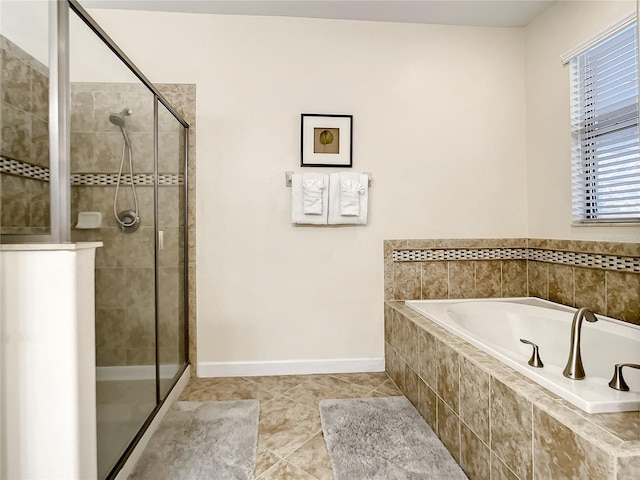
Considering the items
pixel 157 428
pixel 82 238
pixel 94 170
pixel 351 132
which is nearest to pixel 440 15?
pixel 351 132

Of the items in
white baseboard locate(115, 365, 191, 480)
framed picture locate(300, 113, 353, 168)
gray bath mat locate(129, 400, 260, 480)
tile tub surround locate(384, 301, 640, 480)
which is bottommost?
gray bath mat locate(129, 400, 260, 480)

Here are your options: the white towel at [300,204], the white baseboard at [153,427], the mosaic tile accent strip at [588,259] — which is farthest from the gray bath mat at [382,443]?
the mosaic tile accent strip at [588,259]

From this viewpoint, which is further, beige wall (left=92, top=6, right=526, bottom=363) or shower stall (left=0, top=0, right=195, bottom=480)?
beige wall (left=92, top=6, right=526, bottom=363)

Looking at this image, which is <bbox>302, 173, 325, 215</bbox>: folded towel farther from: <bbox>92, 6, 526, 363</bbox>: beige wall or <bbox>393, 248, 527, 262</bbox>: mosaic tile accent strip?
<bbox>393, 248, 527, 262</bbox>: mosaic tile accent strip

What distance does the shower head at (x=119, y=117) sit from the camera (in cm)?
144

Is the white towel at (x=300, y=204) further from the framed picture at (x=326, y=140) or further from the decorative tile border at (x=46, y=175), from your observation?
the decorative tile border at (x=46, y=175)

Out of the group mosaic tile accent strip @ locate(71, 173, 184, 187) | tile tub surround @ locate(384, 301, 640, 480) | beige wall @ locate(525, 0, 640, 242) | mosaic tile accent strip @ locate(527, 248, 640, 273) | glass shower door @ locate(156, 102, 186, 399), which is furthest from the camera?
beige wall @ locate(525, 0, 640, 242)

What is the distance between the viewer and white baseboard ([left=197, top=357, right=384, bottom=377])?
2.46 metres

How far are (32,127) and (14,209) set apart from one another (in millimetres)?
260

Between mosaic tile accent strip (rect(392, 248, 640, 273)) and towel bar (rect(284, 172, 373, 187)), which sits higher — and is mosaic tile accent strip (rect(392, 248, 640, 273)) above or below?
below

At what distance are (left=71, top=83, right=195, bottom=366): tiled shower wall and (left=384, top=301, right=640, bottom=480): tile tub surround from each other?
53.7 inches

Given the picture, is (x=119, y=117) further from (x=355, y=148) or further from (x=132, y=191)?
(x=355, y=148)

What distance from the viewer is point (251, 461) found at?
1543 millimetres

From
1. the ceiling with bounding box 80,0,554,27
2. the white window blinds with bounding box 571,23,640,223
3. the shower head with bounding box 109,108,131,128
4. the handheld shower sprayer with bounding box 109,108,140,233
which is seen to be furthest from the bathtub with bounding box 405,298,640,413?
the ceiling with bounding box 80,0,554,27
